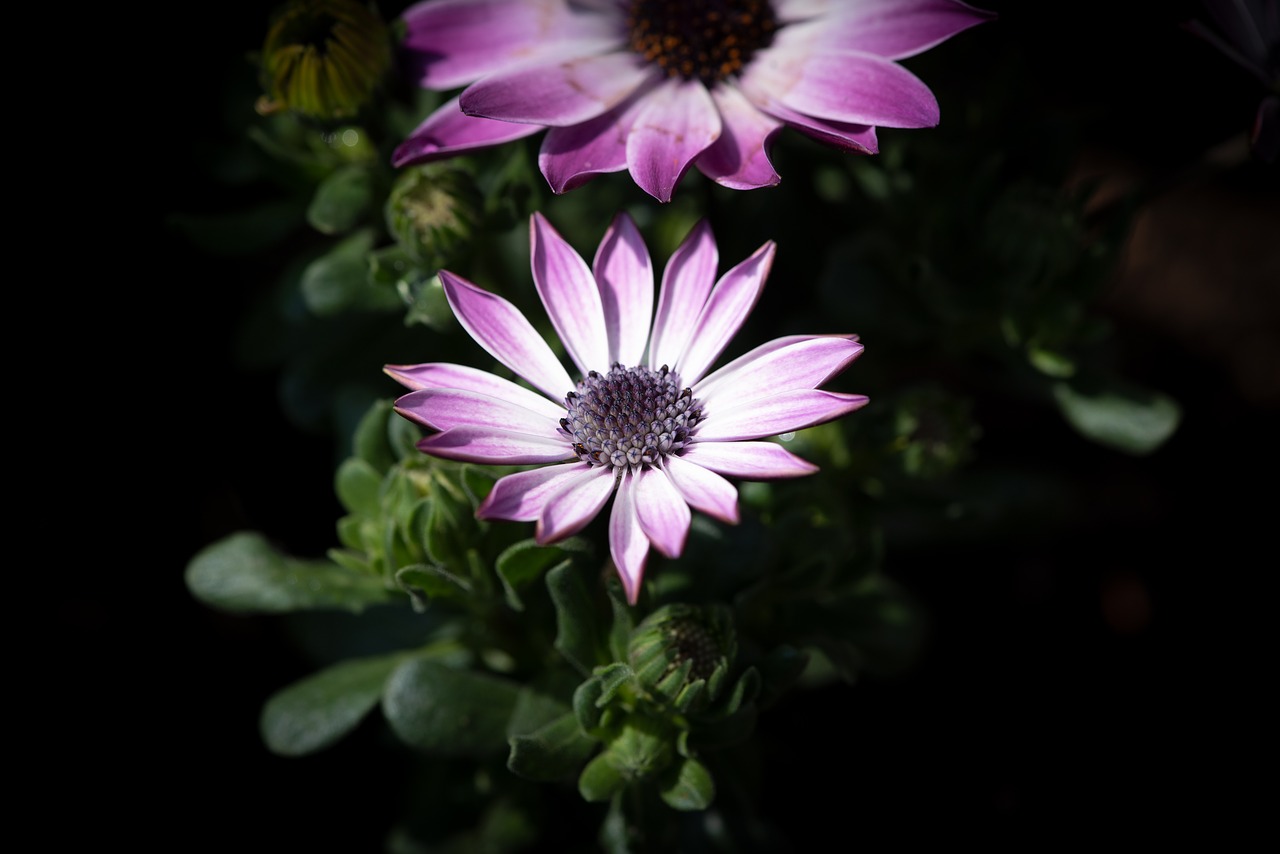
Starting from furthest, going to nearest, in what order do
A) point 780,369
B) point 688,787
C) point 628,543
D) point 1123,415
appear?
point 1123,415, point 688,787, point 780,369, point 628,543

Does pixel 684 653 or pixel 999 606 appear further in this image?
pixel 999 606

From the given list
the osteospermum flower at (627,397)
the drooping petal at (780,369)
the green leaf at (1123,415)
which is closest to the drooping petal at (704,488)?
the osteospermum flower at (627,397)

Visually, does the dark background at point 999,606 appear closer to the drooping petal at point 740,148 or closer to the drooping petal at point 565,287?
the drooping petal at point 740,148

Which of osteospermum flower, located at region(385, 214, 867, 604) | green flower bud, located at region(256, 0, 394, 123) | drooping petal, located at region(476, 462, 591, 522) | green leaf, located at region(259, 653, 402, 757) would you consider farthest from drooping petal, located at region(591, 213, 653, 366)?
green leaf, located at region(259, 653, 402, 757)

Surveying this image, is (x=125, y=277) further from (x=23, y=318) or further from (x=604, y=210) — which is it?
(x=604, y=210)

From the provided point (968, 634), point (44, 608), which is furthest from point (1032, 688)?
point (44, 608)

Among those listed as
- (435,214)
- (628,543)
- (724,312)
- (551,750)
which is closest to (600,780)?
(551,750)

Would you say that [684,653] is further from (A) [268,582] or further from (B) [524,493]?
(A) [268,582]

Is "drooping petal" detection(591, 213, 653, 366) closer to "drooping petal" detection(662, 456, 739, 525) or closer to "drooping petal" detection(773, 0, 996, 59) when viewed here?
"drooping petal" detection(662, 456, 739, 525)
